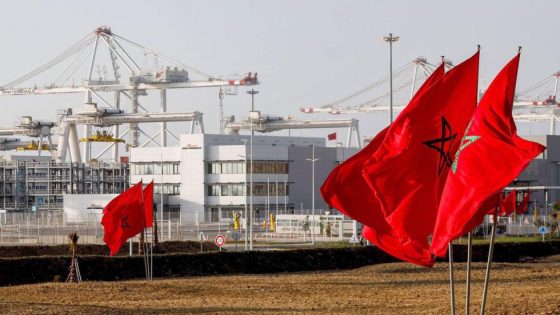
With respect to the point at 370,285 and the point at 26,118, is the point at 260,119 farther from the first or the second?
the point at 370,285

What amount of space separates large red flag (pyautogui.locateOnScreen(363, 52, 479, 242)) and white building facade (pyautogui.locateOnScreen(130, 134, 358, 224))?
92598 millimetres

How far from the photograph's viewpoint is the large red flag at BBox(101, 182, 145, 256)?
3628 centimetres

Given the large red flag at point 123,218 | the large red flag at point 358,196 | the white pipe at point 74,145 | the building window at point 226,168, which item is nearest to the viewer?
the large red flag at point 358,196

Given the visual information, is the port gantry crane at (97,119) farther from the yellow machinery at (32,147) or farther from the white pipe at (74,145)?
the yellow machinery at (32,147)

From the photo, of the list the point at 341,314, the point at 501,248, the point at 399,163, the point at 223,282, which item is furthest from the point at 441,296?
the point at 501,248

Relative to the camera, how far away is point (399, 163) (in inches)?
555

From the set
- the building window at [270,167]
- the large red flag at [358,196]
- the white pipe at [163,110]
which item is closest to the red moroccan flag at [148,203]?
the large red flag at [358,196]

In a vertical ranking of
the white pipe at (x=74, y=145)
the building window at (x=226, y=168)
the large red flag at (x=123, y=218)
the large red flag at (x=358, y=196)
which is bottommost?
the large red flag at (x=123, y=218)

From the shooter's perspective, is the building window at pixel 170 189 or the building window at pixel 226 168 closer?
the building window at pixel 226 168

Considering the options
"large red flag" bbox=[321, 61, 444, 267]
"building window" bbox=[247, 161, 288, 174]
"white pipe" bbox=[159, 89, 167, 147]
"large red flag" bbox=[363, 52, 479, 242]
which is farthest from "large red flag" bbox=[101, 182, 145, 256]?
"white pipe" bbox=[159, 89, 167, 147]

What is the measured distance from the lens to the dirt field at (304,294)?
25.3 m

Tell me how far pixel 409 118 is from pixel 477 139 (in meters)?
1.13

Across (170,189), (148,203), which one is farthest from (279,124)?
(148,203)

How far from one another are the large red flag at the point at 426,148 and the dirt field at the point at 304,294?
9.99 metres
